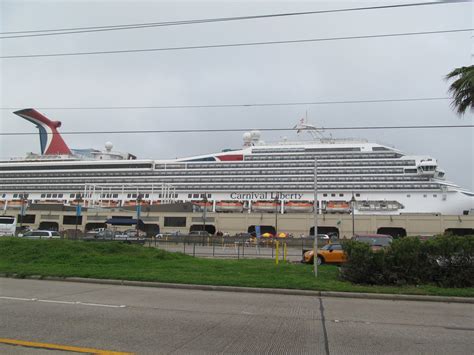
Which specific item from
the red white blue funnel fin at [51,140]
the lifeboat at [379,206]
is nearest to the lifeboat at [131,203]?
the red white blue funnel fin at [51,140]

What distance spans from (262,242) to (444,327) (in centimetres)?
3567

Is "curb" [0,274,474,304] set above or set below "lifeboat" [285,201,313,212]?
below

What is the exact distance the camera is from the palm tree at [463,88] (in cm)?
1220

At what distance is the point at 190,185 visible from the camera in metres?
71.4

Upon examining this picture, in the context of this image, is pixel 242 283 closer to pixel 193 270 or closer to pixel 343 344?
pixel 193 270

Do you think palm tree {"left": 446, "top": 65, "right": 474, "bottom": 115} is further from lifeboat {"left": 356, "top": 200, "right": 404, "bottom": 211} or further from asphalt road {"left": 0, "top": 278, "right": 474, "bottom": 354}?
lifeboat {"left": 356, "top": 200, "right": 404, "bottom": 211}

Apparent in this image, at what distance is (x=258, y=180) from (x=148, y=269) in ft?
181

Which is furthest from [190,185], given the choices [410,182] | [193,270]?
[193,270]

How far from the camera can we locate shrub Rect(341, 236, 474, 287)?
11.2 m

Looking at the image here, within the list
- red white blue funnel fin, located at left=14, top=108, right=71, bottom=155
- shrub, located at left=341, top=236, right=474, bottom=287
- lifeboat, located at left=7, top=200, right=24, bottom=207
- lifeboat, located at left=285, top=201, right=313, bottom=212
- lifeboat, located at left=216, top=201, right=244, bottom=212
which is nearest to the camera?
shrub, located at left=341, top=236, right=474, bottom=287

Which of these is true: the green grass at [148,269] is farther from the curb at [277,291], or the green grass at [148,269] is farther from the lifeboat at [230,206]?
the lifeboat at [230,206]

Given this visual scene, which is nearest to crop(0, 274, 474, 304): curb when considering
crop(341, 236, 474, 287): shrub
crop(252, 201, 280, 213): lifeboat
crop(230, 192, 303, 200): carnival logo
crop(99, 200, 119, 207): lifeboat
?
crop(341, 236, 474, 287): shrub

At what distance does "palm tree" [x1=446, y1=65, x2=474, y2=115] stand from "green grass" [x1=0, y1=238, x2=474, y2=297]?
5915mm

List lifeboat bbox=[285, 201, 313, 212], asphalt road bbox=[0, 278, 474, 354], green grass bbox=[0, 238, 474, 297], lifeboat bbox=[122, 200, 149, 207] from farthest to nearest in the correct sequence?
lifeboat bbox=[122, 200, 149, 207], lifeboat bbox=[285, 201, 313, 212], green grass bbox=[0, 238, 474, 297], asphalt road bbox=[0, 278, 474, 354]
